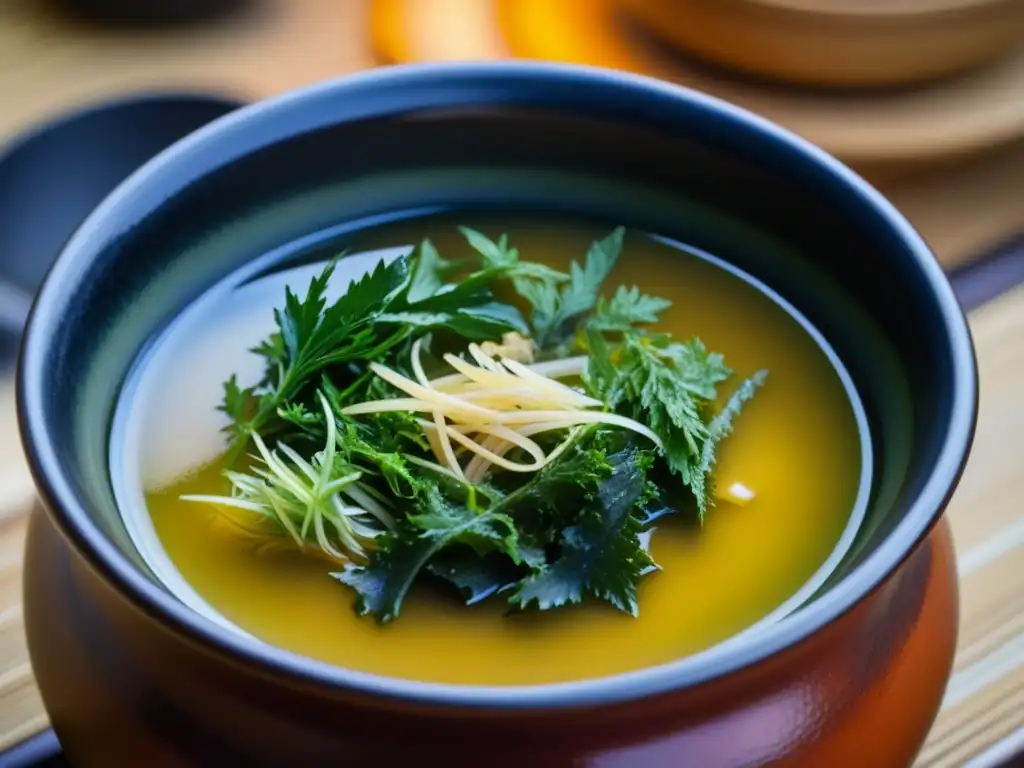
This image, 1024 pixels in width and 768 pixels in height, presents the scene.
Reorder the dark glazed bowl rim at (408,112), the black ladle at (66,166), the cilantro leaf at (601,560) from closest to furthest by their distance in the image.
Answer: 1. the dark glazed bowl rim at (408,112)
2. the cilantro leaf at (601,560)
3. the black ladle at (66,166)

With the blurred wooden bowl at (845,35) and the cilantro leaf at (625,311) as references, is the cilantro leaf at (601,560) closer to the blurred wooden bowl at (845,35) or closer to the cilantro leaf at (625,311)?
the cilantro leaf at (625,311)

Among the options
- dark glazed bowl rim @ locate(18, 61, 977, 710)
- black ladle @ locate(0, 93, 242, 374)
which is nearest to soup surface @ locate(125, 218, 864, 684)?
dark glazed bowl rim @ locate(18, 61, 977, 710)

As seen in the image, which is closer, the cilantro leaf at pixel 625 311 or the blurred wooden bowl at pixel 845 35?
the cilantro leaf at pixel 625 311

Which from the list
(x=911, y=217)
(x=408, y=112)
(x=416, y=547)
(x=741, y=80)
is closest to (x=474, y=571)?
(x=416, y=547)

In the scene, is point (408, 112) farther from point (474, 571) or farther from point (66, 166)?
point (66, 166)

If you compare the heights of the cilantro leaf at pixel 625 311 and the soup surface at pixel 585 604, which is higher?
the cilantro leaf at pixel 625 311

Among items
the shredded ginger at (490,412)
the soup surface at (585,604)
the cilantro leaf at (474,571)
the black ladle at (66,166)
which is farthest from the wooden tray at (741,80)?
the cilantro leaf at (474,571)
